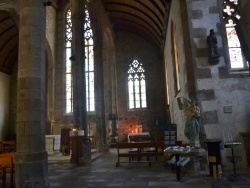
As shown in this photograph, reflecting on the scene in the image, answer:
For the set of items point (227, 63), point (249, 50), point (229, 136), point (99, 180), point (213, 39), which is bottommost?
point (99, 180)

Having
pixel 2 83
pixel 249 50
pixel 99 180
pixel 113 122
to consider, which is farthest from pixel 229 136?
pixel 2 83

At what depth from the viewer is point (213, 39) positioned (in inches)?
247

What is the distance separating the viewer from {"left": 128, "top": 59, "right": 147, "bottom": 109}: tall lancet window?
18.0 m

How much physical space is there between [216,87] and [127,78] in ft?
39.7

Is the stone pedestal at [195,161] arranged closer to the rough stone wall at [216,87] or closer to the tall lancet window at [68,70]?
the rough stone wall at [216,87]

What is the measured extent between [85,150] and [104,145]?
14.8 feet

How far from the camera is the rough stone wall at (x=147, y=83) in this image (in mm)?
17531

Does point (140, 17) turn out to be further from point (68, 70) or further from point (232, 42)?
point (232, 42)

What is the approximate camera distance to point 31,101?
465cm

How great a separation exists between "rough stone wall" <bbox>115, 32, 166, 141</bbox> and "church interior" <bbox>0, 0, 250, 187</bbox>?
0.24ft

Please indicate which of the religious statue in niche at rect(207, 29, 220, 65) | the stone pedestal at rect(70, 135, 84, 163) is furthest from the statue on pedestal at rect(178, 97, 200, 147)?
the stone pedestal at rect(70, 135, 84, 163)

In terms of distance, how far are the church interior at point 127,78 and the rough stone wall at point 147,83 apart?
7 cm

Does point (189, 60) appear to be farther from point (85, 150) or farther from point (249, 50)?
point (249, 50)

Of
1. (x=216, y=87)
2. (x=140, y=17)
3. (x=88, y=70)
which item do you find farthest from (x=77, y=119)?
(x=140, y=17)
